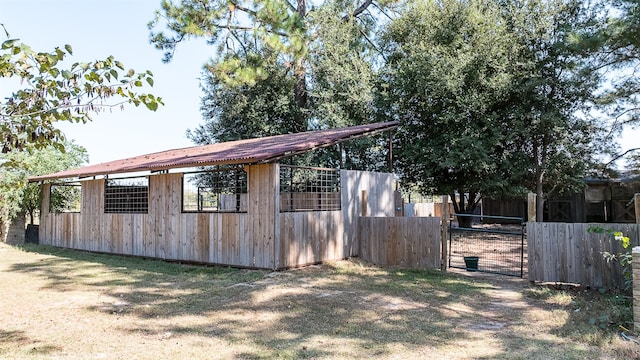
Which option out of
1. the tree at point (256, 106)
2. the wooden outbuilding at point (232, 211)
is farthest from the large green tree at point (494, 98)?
the wooden outbuilding at point (232, 211)

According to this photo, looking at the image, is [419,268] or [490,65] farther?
[490,65]

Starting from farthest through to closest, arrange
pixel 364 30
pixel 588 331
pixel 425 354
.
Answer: pixel 364 30, pixel 588 331, pixel 425 354

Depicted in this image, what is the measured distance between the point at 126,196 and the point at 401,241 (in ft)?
24.2

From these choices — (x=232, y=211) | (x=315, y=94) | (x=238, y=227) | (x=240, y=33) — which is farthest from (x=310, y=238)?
(x=240, y=33)

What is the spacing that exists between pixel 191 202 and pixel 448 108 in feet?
32.4

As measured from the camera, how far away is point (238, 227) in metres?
9.60

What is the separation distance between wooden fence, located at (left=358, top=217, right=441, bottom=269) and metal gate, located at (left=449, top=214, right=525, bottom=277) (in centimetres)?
45

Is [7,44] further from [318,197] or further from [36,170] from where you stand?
[36,170]

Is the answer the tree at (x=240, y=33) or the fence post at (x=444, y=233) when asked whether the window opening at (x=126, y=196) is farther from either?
the fence post at (x=444, y=233)

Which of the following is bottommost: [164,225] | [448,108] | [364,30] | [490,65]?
[164,225]

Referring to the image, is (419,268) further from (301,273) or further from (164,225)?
(164,225)

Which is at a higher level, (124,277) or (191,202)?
(191,202)

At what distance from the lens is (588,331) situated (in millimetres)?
5117

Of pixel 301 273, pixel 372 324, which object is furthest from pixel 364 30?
pixel 372 324
